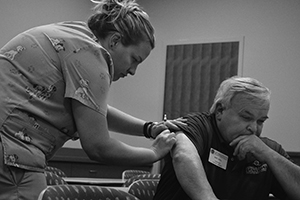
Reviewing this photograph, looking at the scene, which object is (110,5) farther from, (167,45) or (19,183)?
(167,45)

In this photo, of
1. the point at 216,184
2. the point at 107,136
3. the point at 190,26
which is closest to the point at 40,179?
the point at 107,136

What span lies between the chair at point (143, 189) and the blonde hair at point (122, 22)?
0.77 metres

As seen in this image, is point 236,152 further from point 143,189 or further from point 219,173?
point 143,189

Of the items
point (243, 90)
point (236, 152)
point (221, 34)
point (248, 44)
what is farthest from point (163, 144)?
point (221, 34)

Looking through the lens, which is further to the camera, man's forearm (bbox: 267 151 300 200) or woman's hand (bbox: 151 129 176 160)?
man's forearm (bbox: 267 151 300 200)

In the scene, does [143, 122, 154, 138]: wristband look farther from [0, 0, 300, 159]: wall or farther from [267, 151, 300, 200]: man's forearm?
[0, 0, 300, 159]: wall

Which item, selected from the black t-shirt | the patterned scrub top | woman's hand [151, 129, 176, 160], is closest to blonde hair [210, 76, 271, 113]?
the black t-shirt

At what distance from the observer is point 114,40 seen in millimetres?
1588

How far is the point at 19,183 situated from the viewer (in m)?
1.43

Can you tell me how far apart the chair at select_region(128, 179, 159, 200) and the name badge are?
13.7 inches

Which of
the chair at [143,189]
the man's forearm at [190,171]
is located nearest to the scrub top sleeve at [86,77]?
the man's forearm at [190,171]

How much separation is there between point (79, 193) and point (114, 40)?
535 mm

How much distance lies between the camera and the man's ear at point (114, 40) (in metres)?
1.58

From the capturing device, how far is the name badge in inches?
79.3
